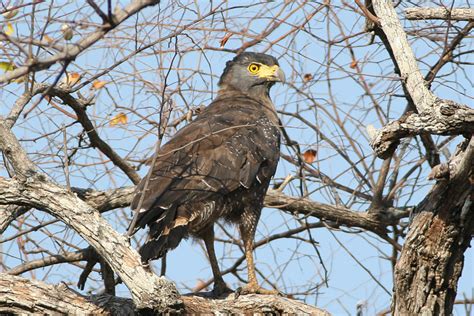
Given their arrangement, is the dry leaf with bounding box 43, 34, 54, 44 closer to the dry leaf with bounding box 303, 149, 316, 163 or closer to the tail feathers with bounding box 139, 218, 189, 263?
the tail feathers with bounding box 139, 218, 189, 263

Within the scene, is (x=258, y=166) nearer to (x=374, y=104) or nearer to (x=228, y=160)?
(x=228, y=160)

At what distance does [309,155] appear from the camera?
6098 mm

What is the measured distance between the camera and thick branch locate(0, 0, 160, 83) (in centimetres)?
279

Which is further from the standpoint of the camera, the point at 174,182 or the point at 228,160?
the point at 228,160

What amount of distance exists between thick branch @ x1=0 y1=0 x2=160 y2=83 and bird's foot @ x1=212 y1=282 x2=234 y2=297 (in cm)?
306

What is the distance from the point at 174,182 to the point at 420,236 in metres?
1.57

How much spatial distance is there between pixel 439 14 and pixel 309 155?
1.54 meters

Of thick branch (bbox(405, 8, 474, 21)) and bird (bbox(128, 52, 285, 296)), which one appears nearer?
bird (bbox(128, 52, 285, 296))

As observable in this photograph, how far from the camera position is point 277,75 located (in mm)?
6648

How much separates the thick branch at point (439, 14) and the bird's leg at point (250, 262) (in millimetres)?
1760

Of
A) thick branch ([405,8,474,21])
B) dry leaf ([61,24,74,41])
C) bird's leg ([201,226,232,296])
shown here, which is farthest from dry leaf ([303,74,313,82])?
dry leaf ([61,24,74,41])

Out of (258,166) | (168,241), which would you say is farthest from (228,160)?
(168,241)

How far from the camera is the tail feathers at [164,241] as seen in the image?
4602mm

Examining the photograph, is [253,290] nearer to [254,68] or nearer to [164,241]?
[164,241]
